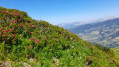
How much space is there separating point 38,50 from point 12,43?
236 cm

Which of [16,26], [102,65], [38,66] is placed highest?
[16,26]

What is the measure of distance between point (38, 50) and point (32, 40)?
1191 mm

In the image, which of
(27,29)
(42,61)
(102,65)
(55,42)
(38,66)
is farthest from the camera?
(27,29)

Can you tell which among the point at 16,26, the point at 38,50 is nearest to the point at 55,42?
the point at 38,50

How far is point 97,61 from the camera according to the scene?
880 cm

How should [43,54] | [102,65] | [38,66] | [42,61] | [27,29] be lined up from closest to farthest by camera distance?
[38,66]
[42,61]
[43,54]
[102,65]
[27,29]

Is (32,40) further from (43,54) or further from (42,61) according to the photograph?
(42,61)

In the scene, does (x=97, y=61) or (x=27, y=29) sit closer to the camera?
(x=97, y=61)

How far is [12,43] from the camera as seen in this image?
7852 millimetres

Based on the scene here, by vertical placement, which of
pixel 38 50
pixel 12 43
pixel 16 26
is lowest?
pixel 38 50

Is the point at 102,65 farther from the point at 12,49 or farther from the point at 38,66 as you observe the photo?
the point at 12,49

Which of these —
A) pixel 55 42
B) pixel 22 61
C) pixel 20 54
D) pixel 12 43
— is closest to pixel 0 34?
pixel 12 43

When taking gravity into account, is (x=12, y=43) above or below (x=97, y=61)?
above

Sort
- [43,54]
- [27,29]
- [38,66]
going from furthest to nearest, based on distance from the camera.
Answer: [27,29] → [43,54] → [38,66]
